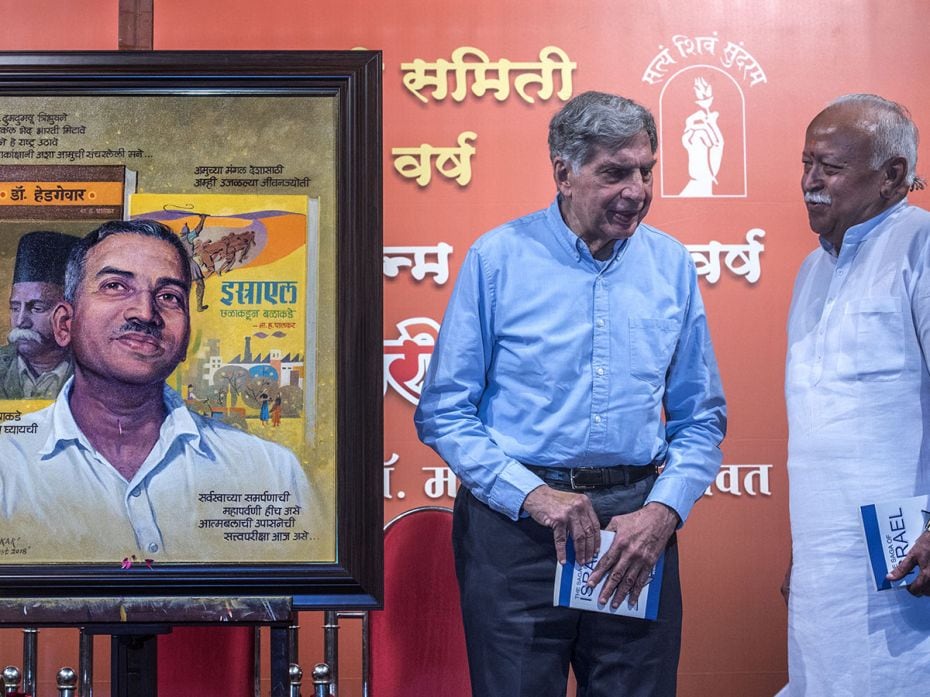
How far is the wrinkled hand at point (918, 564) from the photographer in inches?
63.4

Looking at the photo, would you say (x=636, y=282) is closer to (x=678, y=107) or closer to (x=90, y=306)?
(x=90, y=306)

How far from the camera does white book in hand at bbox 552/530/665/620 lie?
5.29ft

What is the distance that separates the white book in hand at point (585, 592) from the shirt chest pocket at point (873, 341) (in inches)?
20.3

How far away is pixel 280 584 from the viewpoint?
1.48m

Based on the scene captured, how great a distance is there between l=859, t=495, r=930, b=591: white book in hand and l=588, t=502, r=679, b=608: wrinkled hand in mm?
321

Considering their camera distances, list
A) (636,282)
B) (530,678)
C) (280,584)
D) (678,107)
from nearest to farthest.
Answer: (280,584) → (530,678) → (636,282) → (678,107)

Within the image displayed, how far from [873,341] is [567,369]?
51 cm

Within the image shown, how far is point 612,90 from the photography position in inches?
116

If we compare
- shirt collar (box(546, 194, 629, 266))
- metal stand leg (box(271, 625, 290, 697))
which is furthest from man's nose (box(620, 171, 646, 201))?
metal stand leg (box(271, 625, 290, 697))

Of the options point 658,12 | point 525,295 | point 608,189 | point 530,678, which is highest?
point 658,12

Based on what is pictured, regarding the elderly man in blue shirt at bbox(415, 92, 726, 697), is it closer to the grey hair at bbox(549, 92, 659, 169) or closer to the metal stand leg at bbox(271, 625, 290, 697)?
the grey hair at bbox(549, 92, 659, 169)

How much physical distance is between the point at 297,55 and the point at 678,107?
5.37 feet

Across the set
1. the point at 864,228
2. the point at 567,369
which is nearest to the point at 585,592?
the point at 567,369

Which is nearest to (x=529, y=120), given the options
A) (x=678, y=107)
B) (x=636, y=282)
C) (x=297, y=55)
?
(x=678, y=107)
